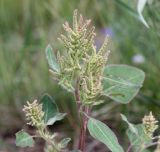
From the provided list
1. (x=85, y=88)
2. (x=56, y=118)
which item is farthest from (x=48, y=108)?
(x=85, y=88)

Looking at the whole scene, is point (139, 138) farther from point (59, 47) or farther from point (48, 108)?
point (59, 47)

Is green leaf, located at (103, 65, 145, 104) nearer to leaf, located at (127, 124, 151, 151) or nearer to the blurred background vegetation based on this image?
leaf, located at (127, 124, 151, 151)

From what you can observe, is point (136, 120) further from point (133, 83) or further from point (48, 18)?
point (48, 18)

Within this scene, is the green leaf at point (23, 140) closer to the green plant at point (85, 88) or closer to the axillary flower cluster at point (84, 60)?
the green plant at point (85, 88)

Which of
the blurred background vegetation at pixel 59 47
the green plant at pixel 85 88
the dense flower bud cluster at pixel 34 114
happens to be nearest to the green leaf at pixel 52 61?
the green plant at pixel 85 88

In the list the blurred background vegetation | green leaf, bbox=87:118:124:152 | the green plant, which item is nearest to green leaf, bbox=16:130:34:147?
the green plant

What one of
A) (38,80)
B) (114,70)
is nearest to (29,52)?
(38,80)
